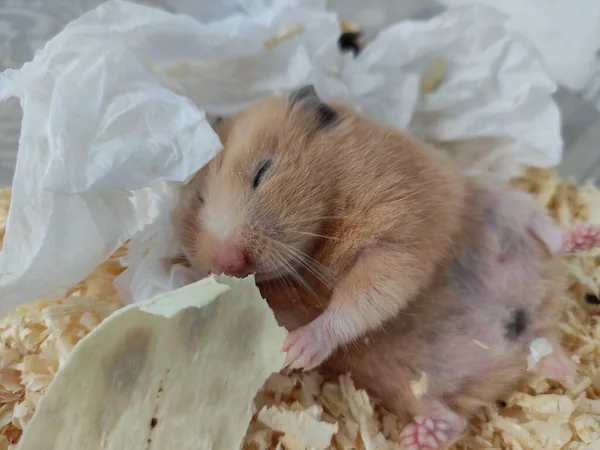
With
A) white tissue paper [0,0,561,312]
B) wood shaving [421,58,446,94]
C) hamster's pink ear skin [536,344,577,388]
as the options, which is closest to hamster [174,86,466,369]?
white tissue paper [0,0,561,312]

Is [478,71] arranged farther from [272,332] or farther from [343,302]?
[272,332]

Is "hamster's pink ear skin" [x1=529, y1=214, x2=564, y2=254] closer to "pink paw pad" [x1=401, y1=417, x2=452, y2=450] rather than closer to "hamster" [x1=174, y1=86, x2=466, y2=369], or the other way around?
"hamster" [x1=174, y1=86, x2=466, y2=369]

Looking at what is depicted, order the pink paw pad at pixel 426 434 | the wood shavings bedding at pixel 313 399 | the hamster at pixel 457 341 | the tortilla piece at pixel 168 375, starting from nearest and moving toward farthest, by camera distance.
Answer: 1. the tortilla piece at pixel 168 375
2. the wood shavings bedding at pixel 313 399
3. the pink paw pad at pixel 426 434
4. the hamster at pixel 457 341

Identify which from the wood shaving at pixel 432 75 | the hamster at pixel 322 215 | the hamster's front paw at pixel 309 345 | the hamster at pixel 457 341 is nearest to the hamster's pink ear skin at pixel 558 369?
the hamster at pixel 457 341

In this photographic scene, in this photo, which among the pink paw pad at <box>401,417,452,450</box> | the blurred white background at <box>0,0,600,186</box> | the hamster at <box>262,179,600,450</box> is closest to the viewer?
the pink paw pad at <box>401,417,452,450</box>

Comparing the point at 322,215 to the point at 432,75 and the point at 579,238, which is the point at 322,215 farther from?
the point at 432,75

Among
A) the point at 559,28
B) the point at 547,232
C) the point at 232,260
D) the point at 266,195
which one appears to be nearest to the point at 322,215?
the point at 266,195

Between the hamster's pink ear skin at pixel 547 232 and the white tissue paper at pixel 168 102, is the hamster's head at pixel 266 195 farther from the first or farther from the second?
the hamster's pink ear skin at pixel 547 232

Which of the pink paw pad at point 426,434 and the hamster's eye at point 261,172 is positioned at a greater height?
the hamster's eye at point 261,172
